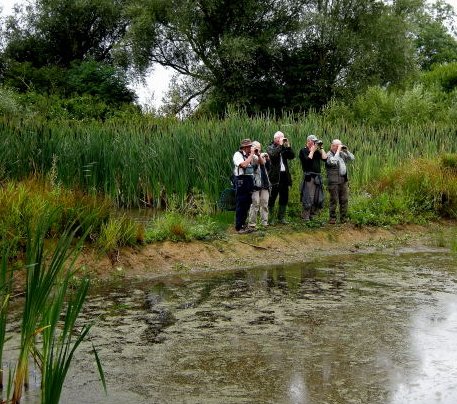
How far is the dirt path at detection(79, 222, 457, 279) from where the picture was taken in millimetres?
10961

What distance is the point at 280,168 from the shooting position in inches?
542

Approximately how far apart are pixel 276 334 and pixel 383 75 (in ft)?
94.1

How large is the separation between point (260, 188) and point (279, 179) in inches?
26.3

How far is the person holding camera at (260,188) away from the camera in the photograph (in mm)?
13094

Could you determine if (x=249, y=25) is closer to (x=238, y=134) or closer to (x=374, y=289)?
(x=238, y=134)

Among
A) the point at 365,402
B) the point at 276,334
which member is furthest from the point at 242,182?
the point at 365,402

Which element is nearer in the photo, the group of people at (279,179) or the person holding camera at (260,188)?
the group of people at (279,179)

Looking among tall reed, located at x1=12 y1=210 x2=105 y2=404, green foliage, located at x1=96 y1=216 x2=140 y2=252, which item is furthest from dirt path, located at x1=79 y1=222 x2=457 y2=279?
tall reed, located at x1=12 y1=210 x2=105 y2=404

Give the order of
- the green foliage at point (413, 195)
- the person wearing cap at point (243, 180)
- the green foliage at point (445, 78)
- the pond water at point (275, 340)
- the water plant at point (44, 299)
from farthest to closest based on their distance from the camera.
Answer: the green foliage at point (445, 78) → the green foliage at point (413, 195) → the person wearing cap at point (243, 180) → the pond water at point (275, 340) → the water plant at point (44, 299)

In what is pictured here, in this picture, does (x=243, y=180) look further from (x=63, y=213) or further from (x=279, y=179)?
(x=63, y=213)

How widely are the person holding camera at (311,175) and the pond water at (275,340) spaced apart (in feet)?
11.6

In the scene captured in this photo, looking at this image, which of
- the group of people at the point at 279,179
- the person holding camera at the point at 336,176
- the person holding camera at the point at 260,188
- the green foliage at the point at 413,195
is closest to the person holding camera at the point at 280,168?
the group of people at the point at 279,179

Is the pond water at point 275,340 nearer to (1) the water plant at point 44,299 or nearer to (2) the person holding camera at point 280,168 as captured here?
(1) the water plant at point 44,299

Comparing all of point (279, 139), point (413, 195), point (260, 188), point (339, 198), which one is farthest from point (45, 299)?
point (413, 195)
